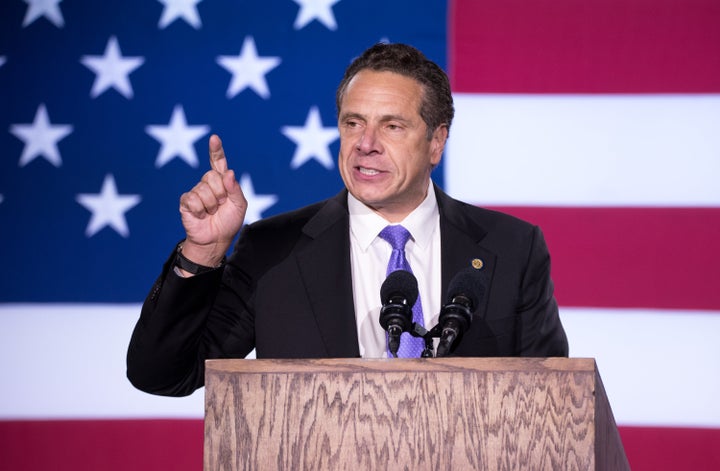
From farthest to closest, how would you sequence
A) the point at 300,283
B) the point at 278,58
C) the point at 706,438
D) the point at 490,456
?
the point at 278,58
the point at 706,438
the point at 300,283
the point at 490,456

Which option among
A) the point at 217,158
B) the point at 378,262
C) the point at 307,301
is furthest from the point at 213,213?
the point at 378,262

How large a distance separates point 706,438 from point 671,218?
64 centimetres

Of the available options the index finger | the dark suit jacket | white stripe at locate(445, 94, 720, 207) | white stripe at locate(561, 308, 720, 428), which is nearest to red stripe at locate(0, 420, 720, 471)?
white stripe at locate(561, 308, 720, 428)

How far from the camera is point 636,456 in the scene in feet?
9.68

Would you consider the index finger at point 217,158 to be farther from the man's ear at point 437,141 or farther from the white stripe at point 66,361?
the white stripe at point 66,361

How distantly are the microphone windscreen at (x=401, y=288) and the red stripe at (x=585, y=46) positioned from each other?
1.70 metres

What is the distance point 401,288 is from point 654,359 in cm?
174

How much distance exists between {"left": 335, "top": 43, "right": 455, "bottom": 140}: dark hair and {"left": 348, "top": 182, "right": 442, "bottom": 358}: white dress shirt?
179mm

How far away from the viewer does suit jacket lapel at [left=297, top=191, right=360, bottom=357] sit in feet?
6.33

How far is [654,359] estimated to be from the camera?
2.95 m

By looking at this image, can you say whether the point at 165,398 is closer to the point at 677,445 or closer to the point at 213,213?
the point at 213,213

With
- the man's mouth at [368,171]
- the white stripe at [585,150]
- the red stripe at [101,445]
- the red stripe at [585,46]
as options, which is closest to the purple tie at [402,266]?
the man's mouth at [368,171]

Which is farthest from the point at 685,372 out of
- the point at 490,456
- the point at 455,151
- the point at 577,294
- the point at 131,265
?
the point at 490,456

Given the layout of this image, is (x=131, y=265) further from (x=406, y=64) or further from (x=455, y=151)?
(x=406, y=64)
